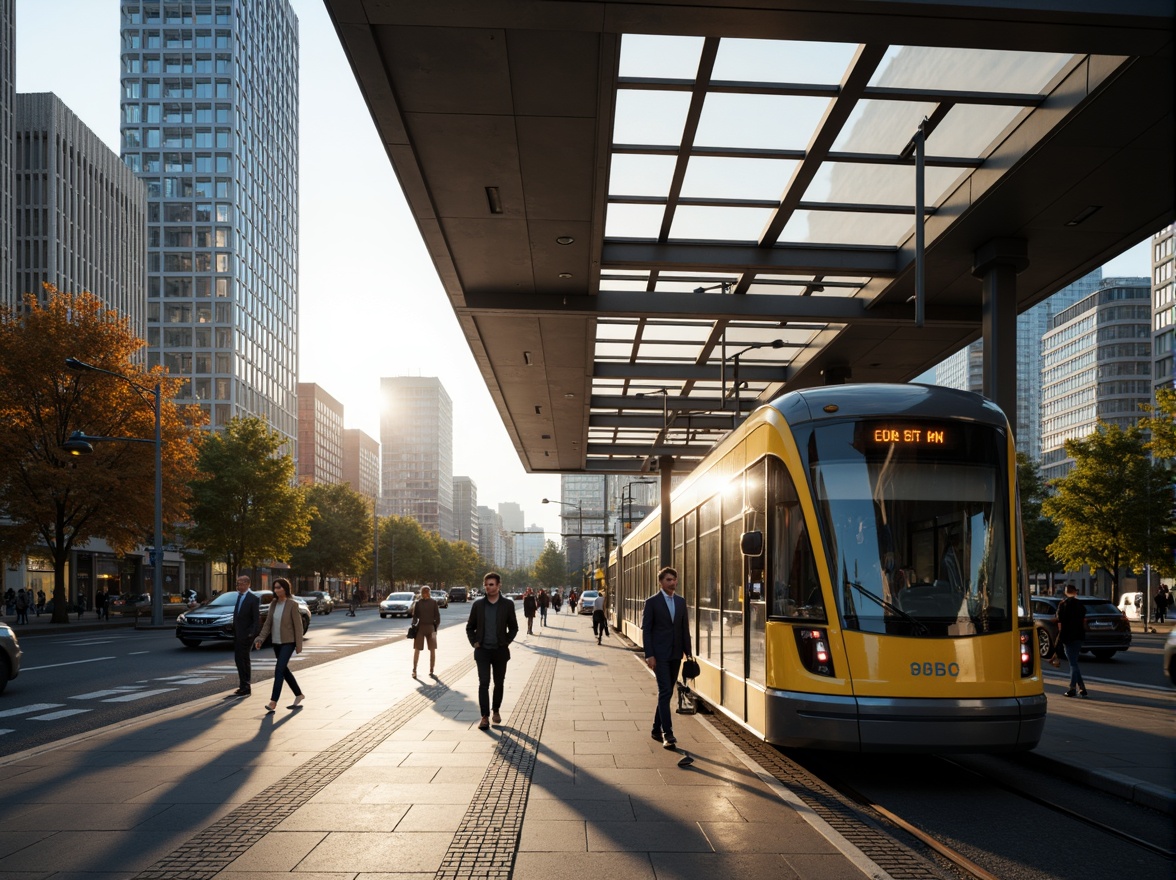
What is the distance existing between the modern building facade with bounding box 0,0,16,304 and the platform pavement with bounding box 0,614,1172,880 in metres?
60.2

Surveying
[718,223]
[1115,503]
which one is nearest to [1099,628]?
[718,223]

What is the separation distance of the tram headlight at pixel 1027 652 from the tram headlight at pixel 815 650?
1540mm

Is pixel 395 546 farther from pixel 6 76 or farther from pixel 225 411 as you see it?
pixel 6 76

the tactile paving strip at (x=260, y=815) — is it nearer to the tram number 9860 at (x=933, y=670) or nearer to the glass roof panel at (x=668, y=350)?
the tram number 9860 at (x=933, y=670)

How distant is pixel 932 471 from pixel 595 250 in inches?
276

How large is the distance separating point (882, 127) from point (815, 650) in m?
5.88

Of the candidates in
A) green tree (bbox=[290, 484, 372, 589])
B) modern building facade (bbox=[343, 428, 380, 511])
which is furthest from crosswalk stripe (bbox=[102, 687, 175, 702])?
modern building facade (bbox=[343, 428, 380, 511])

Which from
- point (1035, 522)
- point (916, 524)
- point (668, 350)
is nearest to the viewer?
point (916, 524)

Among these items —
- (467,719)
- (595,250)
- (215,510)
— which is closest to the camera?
(467,719)

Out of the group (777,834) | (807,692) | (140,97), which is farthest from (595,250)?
(140,97)

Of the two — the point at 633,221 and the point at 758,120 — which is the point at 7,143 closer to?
the point at 633,221

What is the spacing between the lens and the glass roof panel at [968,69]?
33.6ft

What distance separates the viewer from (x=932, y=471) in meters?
9.17

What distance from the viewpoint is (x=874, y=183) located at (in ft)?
42.3
